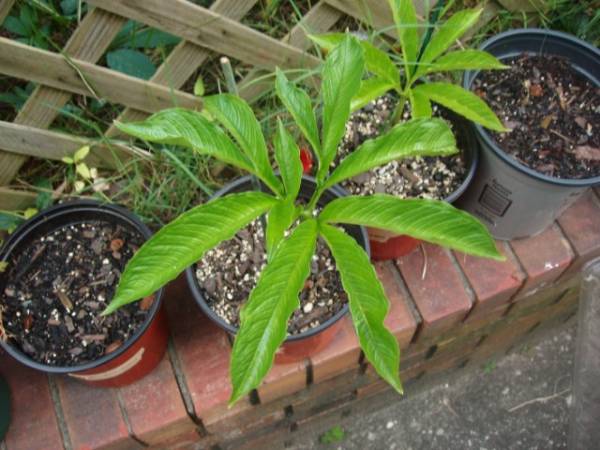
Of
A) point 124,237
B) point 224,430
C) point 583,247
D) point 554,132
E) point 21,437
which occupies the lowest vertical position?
point 21,437

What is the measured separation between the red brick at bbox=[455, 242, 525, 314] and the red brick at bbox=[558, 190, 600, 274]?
17 cm

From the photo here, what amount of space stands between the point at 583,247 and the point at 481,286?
11.2 inches

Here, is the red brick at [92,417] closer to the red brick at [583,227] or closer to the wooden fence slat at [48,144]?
the wooden fence slat at [48,144]

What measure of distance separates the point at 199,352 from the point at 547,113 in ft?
3.04

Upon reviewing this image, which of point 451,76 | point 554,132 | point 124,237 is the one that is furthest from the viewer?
point 451,76

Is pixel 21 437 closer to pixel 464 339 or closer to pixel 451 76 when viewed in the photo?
pixel 464 339

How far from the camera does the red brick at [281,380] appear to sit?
128cm

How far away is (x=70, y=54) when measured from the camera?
3.78ft

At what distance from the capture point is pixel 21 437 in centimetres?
124

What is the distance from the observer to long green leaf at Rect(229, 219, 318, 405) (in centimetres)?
79

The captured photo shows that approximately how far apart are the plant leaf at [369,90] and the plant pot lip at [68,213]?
18.4 inches

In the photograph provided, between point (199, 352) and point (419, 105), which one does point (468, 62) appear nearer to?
point (419, 105)

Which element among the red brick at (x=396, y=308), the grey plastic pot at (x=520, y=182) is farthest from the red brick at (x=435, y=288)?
the grey plastic pot at (x=520, y=182)

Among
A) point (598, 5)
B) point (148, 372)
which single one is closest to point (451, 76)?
point (598, 5)
